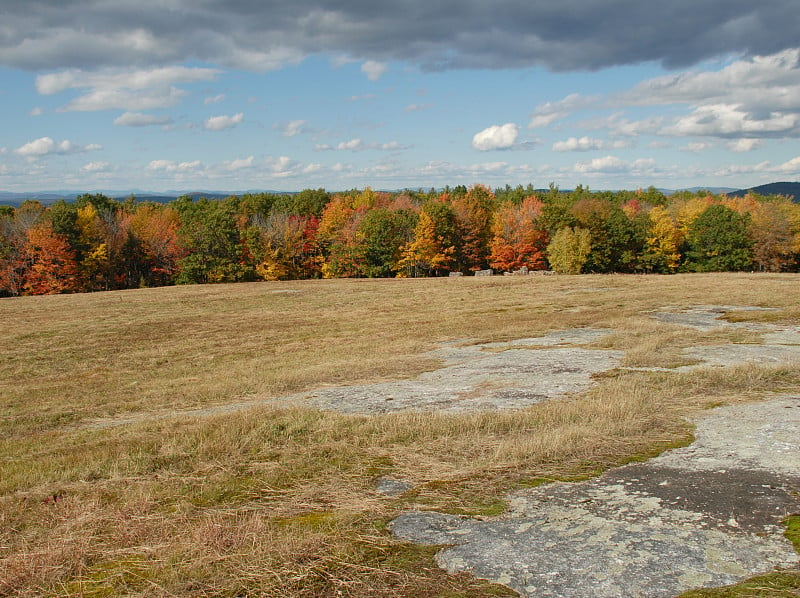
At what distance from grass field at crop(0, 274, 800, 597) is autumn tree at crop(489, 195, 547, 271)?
2341 inches

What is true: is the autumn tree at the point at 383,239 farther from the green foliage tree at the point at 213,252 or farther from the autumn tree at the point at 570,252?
the autumn tree at the point at 570,252

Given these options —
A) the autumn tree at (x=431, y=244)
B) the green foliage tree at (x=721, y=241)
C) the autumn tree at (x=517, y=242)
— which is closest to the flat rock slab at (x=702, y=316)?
the autumn tree at (x=431, y=244)

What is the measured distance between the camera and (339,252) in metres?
84.4

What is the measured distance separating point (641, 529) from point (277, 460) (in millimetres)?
4991

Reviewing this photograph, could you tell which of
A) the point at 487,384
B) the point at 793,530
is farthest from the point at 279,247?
the point at 793,530

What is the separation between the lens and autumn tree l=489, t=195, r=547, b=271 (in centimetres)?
8319

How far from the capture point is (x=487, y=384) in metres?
14.0

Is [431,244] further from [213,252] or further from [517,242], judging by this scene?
[213,252]

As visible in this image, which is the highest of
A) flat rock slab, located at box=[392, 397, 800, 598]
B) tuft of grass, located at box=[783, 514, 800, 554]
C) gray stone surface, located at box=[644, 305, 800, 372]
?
tuft of grass, located at box=[783, 514, 800, 554]

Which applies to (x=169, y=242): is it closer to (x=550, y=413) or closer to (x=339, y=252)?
(x=339, y=252)

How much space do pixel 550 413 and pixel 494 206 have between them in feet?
312

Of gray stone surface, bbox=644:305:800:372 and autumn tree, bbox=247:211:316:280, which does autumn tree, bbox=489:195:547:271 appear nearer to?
autumn tree, bbox=247:211:316:280

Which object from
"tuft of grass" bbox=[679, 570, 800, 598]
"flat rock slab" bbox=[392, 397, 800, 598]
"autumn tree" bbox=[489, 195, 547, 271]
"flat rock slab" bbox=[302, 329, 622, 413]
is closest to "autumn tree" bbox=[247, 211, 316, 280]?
"autumn tree" bbox=[489, 195, 547, 271]

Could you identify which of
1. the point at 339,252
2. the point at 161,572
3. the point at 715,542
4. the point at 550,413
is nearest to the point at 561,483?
the point at 715,542
